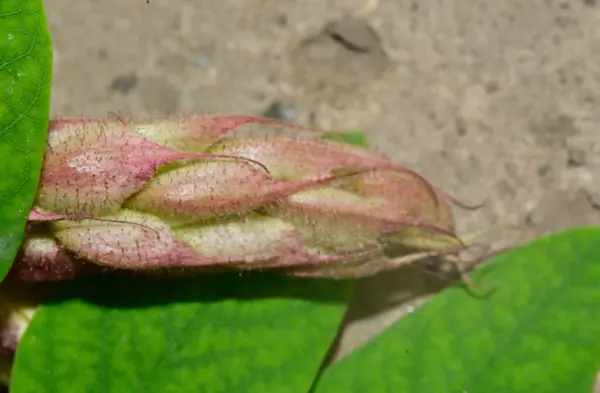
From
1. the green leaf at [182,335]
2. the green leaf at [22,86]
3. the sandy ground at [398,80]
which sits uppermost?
the green leaf at [22,86]

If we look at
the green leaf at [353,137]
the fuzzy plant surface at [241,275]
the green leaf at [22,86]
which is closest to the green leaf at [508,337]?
the fuzzy plant surface at [241,275]

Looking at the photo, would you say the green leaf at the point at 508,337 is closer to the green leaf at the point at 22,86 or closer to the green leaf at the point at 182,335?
the green leaf at the point at 182,335

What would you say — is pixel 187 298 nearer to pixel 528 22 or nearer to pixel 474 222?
pixel 474 222

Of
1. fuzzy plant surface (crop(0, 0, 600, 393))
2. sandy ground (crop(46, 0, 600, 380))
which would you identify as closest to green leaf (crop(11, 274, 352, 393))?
fuzzy plant surface (crop(0, 0, 600, 393))

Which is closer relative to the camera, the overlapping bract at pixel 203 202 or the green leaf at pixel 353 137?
the overlapping bract at pixel 203 202

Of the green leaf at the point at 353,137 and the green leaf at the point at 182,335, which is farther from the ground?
the green leaf at the point at 353,137

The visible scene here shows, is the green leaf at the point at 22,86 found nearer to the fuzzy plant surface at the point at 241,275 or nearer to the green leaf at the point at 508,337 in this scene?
the fuzzy plant surface at the point at 241,275

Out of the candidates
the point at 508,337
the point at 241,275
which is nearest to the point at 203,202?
the point at 241,275

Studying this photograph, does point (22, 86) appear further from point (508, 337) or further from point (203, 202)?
point (508, 337)
